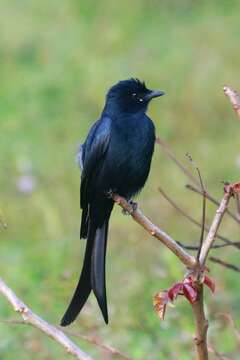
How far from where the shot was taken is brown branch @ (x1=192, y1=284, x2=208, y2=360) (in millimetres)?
2154

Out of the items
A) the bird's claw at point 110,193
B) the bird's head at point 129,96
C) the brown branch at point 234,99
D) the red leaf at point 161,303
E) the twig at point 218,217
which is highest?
the bird's head at point 129,96

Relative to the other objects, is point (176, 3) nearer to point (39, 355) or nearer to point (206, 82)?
point (206, 82)

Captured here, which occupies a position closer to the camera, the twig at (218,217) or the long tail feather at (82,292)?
the twig at (218,217)

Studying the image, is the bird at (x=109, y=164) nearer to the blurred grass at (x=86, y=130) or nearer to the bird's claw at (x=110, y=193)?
the bird's claw at (x=110, y=193)

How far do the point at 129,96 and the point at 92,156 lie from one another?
415 millimetres

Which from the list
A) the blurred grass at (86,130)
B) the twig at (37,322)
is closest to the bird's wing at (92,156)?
the blurred grass at (86,130)

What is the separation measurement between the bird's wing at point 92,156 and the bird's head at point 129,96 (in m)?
0.24

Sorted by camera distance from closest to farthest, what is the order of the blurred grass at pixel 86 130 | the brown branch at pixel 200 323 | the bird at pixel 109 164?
the brown branch at pixel 200 323 < the bird at pixel 109 164 < the blurred grass at pixel 86 130

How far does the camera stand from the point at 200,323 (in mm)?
2168

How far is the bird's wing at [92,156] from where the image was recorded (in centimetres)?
346

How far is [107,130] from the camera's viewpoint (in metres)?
3.54

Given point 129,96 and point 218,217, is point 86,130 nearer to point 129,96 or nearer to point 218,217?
point 129,96

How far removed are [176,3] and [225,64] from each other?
1.31m

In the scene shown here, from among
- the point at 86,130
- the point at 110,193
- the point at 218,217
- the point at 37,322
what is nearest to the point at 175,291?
the point at 218,217
